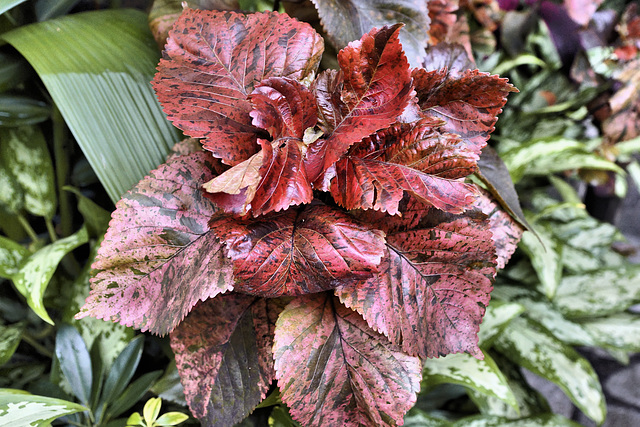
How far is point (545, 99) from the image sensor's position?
1.01 meters

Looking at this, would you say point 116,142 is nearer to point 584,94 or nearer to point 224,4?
point 224,4

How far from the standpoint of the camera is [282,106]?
0.37m

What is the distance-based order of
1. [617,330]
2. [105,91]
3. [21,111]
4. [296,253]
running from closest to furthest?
[296,253] < [105,91] < [21,111] < [617,330]

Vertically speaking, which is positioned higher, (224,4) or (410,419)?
(224,4)

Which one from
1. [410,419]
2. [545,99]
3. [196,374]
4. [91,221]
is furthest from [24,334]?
[545,99]

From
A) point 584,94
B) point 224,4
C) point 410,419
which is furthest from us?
point 584,94

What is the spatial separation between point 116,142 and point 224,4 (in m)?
0.20

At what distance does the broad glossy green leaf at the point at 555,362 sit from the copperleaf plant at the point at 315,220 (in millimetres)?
496

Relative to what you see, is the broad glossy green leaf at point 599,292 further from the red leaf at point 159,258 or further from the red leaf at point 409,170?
the red leaf at point 159,258

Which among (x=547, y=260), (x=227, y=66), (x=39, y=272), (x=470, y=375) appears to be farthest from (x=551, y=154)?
(x=39, y=272)

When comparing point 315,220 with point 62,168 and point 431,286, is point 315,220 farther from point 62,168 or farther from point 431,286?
point 62,168

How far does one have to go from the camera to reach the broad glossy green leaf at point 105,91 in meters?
0.46

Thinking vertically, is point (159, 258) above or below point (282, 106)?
below

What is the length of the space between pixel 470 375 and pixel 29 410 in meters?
0.55
